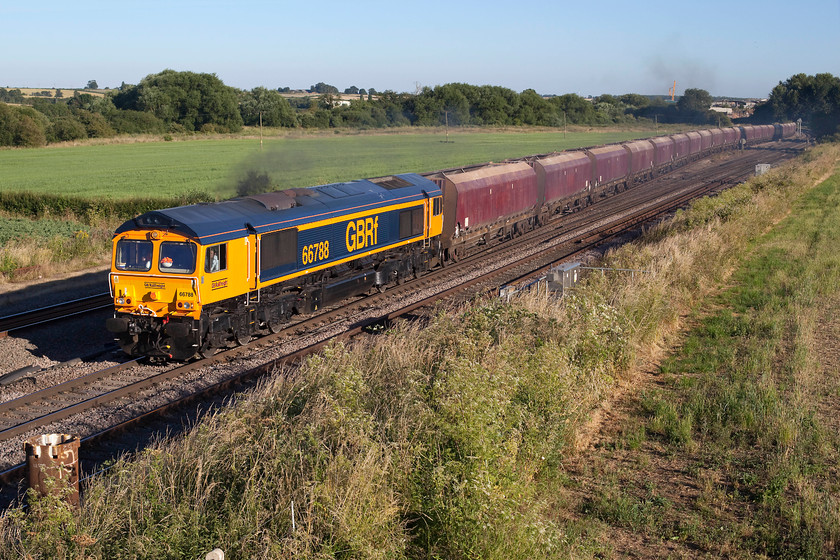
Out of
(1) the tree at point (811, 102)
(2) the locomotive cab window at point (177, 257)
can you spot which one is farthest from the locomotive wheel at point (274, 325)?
(1) the tree at point (811, 102)

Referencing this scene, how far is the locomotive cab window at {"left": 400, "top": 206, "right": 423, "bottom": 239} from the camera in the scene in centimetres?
2205

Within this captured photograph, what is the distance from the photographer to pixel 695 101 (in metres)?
129

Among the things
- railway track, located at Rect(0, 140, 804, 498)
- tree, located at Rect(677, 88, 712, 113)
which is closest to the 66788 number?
railway track, located at Rect(0, 140, 804, 498)

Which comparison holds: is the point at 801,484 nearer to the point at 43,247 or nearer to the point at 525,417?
the point at 525,417

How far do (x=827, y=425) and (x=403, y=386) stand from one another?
6.52 metres

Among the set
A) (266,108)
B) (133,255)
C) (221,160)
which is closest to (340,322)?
(133,255)

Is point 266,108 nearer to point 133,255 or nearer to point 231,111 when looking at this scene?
point 231,111

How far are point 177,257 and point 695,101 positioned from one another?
129472 millimetres

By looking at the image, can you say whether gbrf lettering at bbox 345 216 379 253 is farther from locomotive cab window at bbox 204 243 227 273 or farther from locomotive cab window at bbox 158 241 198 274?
locomotive cab window at bbox 158 241 198 274

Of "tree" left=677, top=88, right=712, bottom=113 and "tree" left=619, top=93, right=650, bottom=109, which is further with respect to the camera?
"tree" left=619, top=93, right=650, bottom=109

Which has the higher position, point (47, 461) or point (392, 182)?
point (392, 182)

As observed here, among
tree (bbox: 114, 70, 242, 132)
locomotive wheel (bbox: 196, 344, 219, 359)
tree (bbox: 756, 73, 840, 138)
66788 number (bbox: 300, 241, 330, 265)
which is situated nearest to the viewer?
locomotive wheel (bbox: 196, 344, 219, 359)

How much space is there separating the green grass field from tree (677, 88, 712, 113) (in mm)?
43547

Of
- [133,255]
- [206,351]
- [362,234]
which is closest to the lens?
[133,255]
